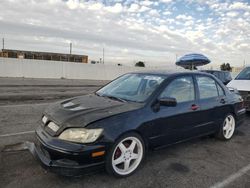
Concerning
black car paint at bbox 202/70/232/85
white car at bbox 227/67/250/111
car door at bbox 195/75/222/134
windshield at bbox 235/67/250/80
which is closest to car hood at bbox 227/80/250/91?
white car at bbox 227/67/250/111

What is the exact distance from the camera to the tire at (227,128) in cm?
514

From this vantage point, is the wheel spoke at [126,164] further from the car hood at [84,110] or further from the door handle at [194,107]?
the door handle at [194,107]

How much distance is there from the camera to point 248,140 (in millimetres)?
5340

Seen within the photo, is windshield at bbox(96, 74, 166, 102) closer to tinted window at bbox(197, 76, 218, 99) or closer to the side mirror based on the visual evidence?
the side mirror

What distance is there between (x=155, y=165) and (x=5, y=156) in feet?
7.75

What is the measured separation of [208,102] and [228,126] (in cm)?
104

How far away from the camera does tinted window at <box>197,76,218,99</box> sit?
469 centimetres

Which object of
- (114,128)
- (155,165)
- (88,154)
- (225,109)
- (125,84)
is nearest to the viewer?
(88,154)

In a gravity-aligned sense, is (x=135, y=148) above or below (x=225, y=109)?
below

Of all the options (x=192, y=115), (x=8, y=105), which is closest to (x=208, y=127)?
(x=192, y=115)

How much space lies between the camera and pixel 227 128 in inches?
209

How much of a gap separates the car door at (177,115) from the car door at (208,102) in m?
0.19

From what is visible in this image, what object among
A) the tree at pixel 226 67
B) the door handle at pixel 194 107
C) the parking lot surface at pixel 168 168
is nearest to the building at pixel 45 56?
the tree at pixel 226 67

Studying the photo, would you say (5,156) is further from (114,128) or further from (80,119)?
(114,128)
